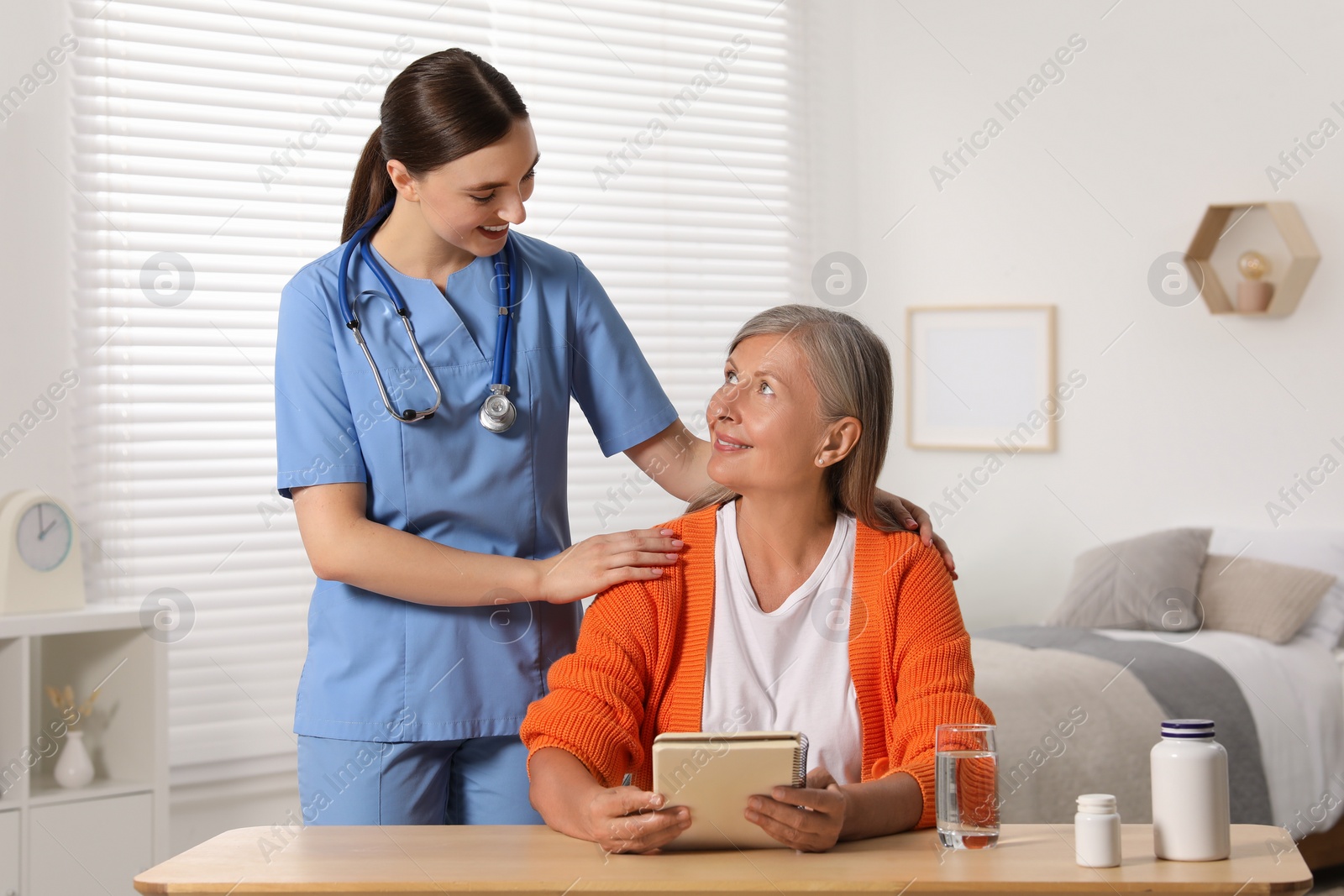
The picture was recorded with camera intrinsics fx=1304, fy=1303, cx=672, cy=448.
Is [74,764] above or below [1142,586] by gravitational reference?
below

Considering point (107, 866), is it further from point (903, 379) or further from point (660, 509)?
point (903, 379)

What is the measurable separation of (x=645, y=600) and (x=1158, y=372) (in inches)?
124

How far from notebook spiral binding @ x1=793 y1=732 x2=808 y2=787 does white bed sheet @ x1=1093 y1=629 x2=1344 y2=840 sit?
99.9 inches

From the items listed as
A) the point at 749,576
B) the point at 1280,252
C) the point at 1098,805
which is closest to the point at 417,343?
the point at 749,576

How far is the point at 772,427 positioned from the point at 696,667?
340 mm

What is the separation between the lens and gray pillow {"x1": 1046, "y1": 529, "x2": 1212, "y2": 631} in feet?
12.8

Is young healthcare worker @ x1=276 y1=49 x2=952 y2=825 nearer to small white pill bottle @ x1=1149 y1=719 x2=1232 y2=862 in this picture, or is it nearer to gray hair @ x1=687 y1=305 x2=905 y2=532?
gray hair @ x1=687 y1=305 x2=905 y2=532

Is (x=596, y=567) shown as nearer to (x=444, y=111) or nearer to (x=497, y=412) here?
(x=497, y=412)

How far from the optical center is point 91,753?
9.75 feet

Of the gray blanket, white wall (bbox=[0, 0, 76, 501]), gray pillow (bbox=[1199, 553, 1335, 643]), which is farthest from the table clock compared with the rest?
gray pillow (bbox=[1199, 553, 1335, 643])

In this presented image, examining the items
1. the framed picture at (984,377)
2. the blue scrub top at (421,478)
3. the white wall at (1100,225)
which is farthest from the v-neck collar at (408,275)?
the framed picture at (984,377)

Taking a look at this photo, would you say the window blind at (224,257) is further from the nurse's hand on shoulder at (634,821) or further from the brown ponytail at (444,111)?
the nurse's hand on shoulder at (634,821)

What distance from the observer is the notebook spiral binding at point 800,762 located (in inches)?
51.4

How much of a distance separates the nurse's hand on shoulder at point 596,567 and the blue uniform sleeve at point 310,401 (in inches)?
11.7
